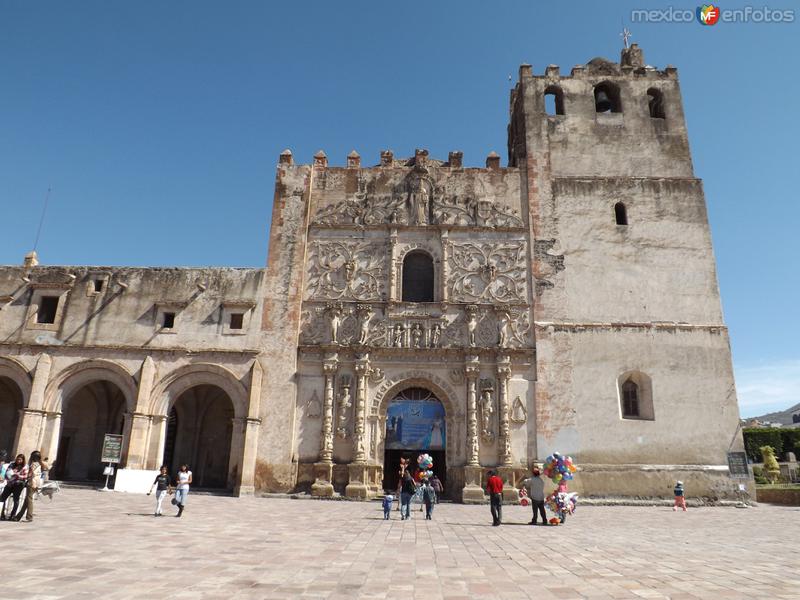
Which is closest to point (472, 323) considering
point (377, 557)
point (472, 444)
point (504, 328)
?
point (504, 328)

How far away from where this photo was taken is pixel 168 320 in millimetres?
22688

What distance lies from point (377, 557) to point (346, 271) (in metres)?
15.2

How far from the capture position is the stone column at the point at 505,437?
20.0 metres

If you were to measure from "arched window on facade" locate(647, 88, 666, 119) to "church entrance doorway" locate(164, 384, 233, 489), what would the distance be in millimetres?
23254

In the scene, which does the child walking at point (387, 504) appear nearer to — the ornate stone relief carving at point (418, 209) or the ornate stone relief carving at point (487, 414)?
the ornate stone relief carving at point (487, 414)

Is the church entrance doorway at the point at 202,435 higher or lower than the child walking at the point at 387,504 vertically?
higher

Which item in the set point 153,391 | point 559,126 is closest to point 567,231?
point 559,126

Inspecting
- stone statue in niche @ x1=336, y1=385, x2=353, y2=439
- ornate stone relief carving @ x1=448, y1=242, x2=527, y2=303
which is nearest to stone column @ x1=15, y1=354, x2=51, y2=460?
stone statue in niche @ x1=336, y1=385, x2=353, y2=439

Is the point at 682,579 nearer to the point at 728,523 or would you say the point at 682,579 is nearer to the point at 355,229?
the point at 728,523

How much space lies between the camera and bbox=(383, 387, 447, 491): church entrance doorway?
69.3 ft

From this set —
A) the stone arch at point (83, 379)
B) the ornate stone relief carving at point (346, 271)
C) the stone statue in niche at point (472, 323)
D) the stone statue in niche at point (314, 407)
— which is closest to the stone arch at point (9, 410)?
the stone arch at point (83, 379)

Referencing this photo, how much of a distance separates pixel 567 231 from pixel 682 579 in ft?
58.6

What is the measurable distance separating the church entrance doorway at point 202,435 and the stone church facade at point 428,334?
9cm

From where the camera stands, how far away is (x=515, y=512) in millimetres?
17422
